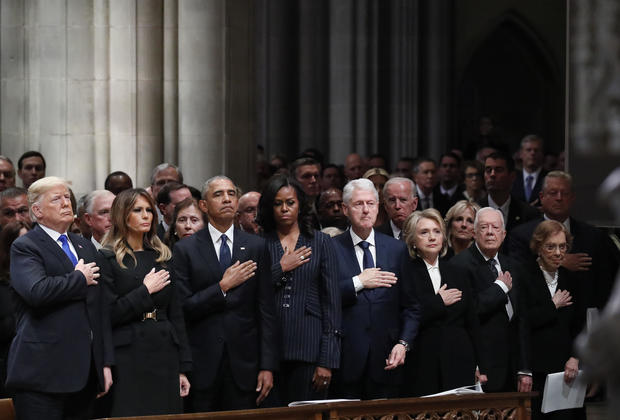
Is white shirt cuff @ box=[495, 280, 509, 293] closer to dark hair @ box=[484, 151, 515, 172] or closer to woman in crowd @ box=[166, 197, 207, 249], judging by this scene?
woman in crowd @ box=[166, 197, 207, 249]

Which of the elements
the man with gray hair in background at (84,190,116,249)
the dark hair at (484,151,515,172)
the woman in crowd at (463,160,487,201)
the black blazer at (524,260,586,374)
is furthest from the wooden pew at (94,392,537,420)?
the woman in crowd at (463,160,487,201)

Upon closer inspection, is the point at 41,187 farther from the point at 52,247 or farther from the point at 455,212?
the point at 455,212

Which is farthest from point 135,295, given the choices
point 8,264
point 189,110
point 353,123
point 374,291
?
point 353,123

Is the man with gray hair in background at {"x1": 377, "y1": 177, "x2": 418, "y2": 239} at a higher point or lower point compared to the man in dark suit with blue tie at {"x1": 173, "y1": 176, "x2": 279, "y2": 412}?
higher

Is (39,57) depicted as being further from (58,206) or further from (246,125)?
(58,206)

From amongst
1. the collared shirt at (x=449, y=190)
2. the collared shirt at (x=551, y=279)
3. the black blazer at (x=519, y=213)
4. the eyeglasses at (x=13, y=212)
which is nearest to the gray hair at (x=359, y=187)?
the collared shirt at (x=551, y=279)

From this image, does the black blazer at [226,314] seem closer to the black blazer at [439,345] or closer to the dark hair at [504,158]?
the black blazer at [439,345]

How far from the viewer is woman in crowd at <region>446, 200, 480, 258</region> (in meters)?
8.27

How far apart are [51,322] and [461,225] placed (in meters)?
3.09

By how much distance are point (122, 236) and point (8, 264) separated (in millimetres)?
867

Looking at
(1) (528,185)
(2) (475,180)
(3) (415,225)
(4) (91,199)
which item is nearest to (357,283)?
(3) (415,225)

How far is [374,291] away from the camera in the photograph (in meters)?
7.41

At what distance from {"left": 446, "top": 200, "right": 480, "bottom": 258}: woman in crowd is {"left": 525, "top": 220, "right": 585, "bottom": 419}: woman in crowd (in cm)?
43

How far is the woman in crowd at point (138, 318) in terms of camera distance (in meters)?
6.60
